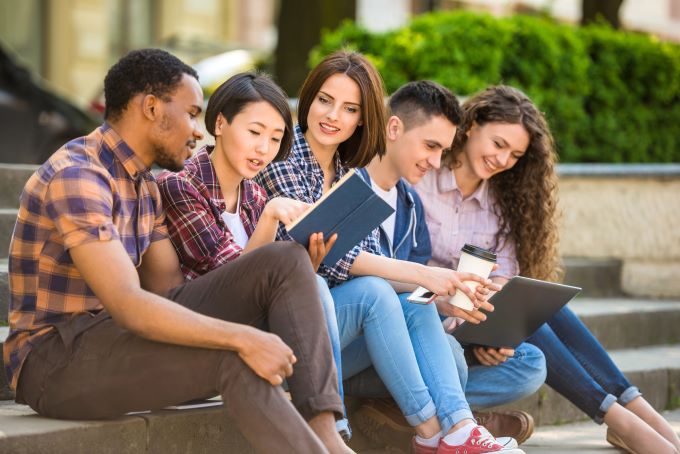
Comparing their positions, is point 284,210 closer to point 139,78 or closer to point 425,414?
point 139,78

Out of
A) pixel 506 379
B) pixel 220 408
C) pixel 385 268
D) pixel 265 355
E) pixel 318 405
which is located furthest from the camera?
pixel 506 379

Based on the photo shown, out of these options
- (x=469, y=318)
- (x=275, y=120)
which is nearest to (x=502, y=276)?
(x=469, y=318)

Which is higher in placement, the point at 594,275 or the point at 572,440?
the point at 594,275

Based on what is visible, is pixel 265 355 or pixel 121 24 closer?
pixel 265 355

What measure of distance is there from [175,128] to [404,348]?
1059mm

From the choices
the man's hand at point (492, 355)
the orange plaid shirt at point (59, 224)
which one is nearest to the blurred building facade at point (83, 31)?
the man's hand at point (492, 355)

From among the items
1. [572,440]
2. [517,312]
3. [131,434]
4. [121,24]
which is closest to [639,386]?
[572,440]

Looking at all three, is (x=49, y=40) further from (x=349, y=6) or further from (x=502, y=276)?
(x=502, y=276)

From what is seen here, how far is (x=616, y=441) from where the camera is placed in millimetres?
4406

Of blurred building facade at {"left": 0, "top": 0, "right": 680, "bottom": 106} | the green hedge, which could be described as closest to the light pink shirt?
the green hedge

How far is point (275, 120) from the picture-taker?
145 inches

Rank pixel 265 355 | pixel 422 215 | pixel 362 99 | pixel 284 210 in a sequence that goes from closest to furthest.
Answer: pixel 265 355, pixel 284 210, pixel 362 99, pixel 422 215

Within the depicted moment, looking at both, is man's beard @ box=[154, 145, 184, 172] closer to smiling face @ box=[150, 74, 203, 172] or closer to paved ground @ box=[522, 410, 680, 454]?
smiling face @ box=[150, 74, 203, 172]

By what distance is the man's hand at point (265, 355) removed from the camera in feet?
9.81
